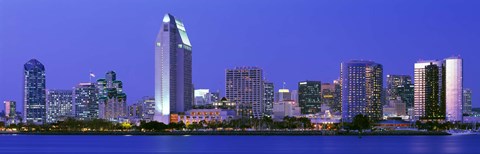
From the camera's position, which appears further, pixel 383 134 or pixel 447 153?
pixel 383 134

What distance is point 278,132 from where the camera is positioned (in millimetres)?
178125

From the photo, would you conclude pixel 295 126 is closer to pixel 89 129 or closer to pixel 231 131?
pixel 231 131

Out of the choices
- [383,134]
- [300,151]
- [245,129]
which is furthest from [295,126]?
[300,151]

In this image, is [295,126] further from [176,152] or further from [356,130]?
[176,152]

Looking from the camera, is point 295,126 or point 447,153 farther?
point 295,126

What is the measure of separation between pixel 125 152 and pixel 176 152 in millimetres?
5466

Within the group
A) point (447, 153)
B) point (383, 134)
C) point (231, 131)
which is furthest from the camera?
point (231, 131)

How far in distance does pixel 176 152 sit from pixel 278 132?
85504 mm

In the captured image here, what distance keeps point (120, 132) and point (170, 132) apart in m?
12.2

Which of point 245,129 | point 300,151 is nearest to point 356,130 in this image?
point 245,129

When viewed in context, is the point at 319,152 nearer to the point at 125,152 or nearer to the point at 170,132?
the point at 125,152

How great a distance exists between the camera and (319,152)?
312 ft

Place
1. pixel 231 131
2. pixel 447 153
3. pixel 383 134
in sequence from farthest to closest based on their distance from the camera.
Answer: pixel 231 131, pixel 383 134, pixel 447 153

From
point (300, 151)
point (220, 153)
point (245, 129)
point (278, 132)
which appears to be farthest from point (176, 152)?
point (245, 129)
